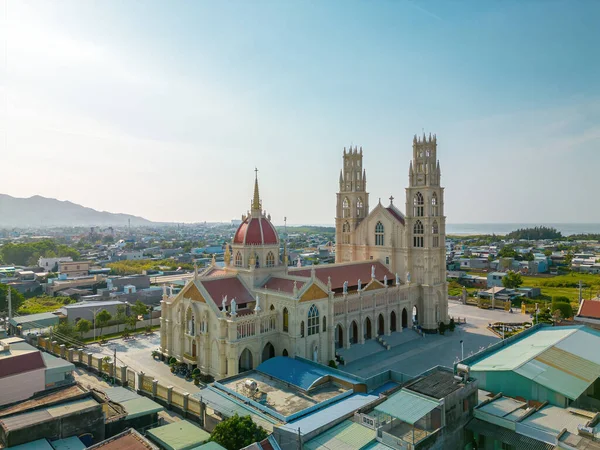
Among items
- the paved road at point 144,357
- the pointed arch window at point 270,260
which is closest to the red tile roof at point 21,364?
the paved road at point 144,357

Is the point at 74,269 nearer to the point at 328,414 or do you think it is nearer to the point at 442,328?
the point at 442,328

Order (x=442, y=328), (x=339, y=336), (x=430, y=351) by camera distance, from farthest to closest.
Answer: (x=442, y=328), (x=339, y=336), (x=430, y=351)

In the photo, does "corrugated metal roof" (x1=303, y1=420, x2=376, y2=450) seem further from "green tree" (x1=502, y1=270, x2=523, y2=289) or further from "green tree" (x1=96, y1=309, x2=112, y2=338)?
"green tree" (x1=502, y1=270, x2=523, y2=289)

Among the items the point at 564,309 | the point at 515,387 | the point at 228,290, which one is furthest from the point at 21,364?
the point at 564,309

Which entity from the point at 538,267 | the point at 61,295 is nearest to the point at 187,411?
the point at 61,295

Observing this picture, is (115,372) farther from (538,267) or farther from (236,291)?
(538,267)

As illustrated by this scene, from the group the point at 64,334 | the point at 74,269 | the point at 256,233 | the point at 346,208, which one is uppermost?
the point at 346,208
